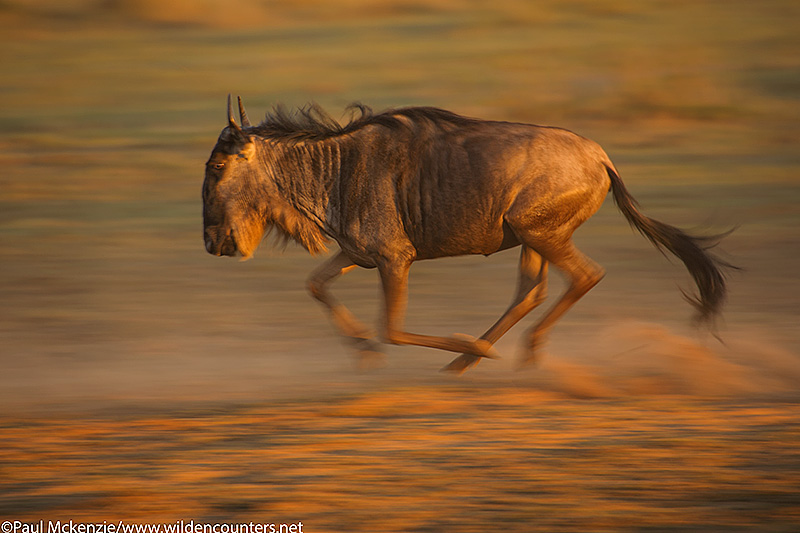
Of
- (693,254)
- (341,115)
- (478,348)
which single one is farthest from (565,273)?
(341,115)

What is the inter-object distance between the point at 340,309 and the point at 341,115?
3.83m

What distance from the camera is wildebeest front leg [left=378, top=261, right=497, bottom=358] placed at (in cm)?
728

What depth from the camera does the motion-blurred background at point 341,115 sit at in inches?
325

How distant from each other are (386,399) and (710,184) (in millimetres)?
9051

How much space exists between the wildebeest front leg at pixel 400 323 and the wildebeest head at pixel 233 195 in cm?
75

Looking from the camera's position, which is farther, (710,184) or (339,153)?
(710,184)

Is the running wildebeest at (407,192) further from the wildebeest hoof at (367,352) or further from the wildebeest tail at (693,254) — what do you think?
the wildebeest hoof at (367,352)

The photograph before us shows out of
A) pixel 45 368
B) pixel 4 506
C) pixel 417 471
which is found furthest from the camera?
pixel 45 368

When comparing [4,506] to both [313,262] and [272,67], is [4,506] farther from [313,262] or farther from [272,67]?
[272,67]

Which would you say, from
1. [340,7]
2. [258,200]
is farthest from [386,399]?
[340,7]

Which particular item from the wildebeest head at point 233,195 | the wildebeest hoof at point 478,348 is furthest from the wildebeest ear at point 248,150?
the wildebeest hoof at point 478,348

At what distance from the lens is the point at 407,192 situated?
7.25 meters

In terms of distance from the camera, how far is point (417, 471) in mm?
5785

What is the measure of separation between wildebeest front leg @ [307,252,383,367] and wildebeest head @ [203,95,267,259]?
445 millimetres
